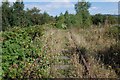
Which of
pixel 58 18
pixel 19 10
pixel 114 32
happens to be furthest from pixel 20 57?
pixel 58 18

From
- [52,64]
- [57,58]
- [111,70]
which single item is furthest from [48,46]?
[111,70]

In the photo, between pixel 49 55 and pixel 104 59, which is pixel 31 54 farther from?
pixel 104 59

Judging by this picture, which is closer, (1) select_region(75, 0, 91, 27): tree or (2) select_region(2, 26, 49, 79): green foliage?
(2) select_region(2, 26, 49, 79): green foliage

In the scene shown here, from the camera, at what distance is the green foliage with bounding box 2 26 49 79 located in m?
5.71

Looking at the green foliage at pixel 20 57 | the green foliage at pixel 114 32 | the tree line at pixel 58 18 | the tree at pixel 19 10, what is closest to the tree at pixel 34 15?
the tree line at pixel 58 18

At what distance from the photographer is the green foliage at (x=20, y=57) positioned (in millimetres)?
→ 5707

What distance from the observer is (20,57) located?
6.38 metres

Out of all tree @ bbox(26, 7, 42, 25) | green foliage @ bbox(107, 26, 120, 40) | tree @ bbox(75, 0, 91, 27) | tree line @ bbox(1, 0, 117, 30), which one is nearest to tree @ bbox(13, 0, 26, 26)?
tree line @ bbox(1, 0, 117, 30)

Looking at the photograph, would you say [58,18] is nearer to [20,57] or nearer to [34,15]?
[34,15]

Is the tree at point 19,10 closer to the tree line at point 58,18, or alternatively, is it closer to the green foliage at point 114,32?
the tree line at point 58,18

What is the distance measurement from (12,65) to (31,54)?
86 centimetres

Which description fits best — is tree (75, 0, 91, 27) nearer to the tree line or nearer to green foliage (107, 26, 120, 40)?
the tree line

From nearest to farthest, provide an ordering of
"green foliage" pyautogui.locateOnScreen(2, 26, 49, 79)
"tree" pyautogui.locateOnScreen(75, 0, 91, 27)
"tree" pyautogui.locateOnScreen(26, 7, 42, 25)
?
"green foliage" pyautogui.locateOnScreen(2, 26, 49, 79) < "tree" pyautogui.locateOnScreen(75, 0, 91, 27) < "tree" pyautogui.locateOnScreen(26, 7, 42, 25)

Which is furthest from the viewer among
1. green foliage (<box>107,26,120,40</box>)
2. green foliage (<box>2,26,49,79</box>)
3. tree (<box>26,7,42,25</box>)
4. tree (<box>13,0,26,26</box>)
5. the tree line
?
tree (<box>26,7,42,25</box>)
